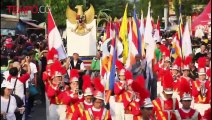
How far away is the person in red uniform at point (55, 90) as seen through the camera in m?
13.1

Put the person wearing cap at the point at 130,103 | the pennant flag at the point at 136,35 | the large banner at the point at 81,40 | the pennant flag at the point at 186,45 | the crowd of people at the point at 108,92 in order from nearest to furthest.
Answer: the crowd of people at the point at 108,92
the person wearing cap at the point at 130,103
the pennant flag at the point at 186,45
the pennant flag at the point at 136,35
the large banner at the point at 81,40

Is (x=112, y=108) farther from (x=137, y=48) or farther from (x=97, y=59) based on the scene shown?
(x=97, y=59)

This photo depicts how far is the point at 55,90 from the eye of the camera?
13.1 m

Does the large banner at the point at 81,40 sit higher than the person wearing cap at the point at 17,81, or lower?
higher

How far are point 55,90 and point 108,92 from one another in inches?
42.5

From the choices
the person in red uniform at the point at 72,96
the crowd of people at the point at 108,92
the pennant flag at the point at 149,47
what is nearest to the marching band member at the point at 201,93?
the crowd of people at the point at 108,92

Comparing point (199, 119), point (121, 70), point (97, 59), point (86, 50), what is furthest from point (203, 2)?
point (199, 119)

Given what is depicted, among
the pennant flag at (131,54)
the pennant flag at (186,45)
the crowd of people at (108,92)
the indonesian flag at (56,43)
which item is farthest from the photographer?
the pennant flag at (186,45)

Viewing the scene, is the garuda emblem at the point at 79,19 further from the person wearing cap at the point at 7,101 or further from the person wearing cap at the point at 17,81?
the person wearing cap at the point at 7,101

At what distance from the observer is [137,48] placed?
17422 millimetres

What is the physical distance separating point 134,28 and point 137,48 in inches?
46.3

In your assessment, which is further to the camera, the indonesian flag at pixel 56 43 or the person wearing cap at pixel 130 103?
the indonesian flag at pixel 56 43

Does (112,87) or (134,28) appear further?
(134,28)

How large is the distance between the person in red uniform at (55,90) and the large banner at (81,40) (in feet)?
31.4
